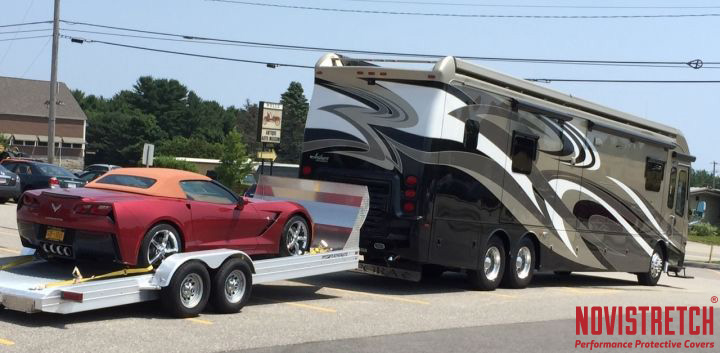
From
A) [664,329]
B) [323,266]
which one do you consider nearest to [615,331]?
[664,329]

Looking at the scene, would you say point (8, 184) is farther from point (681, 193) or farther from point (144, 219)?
point (681, 193)

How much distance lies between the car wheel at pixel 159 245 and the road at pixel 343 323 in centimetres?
63

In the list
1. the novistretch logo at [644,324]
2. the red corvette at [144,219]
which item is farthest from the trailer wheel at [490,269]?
the red corvette at [144,219]

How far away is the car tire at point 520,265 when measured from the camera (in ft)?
45.8

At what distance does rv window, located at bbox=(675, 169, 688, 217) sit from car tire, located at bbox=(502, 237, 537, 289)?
19.8ft

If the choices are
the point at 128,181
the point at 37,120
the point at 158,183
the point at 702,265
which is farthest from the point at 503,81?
the point at 37,120

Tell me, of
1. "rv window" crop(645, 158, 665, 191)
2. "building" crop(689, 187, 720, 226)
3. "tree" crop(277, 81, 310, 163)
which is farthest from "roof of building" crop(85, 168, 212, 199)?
"tree" crop(277, 81, 310, 163)

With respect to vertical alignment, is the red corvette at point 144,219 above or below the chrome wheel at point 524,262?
above

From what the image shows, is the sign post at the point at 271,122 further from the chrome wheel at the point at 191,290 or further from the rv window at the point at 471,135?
the chrome wheel at the point at 191,290

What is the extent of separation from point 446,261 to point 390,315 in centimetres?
222

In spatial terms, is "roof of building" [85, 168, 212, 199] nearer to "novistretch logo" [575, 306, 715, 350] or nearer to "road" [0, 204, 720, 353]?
"road" [0, 204, 720, 353]

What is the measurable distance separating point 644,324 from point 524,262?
127 inches

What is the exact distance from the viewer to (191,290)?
926 centimetres

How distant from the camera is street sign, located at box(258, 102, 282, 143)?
1666 inches
